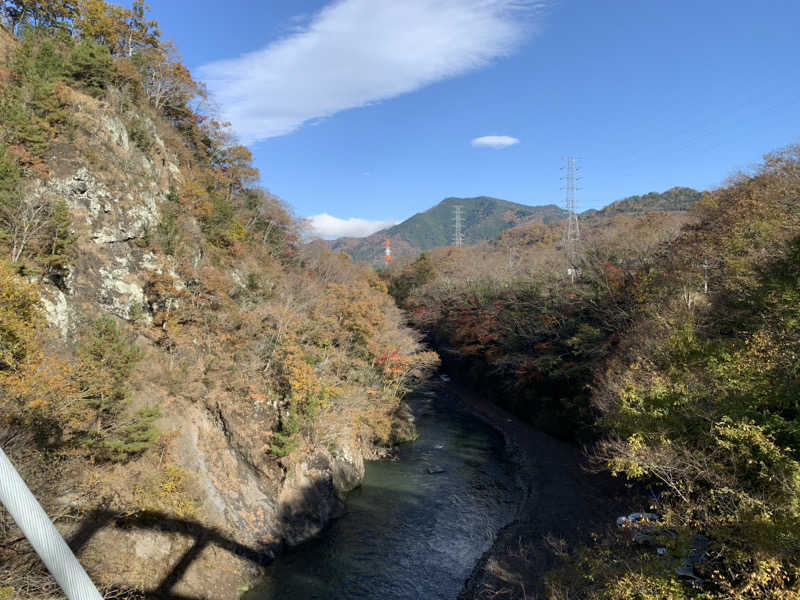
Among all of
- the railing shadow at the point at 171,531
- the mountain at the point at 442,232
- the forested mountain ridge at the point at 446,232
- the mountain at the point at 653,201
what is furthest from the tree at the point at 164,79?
the mountain at the point at 442,232

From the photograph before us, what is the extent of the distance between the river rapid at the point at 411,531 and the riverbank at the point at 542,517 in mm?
643

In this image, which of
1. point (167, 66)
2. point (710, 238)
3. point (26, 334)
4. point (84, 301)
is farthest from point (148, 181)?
point (710, 238)

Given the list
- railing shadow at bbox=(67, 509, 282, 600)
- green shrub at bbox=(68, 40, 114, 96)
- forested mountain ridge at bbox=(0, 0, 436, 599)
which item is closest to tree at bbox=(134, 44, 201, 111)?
forested mountain ridge at bbox=(0, 0, 436, 599)

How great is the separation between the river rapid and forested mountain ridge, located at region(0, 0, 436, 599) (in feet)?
3.68

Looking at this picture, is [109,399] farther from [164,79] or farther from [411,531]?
[164,79]

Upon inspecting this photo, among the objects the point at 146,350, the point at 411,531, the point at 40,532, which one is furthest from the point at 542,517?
the point at 40,532

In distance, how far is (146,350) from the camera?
694 inches

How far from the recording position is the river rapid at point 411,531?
1466 centimetres

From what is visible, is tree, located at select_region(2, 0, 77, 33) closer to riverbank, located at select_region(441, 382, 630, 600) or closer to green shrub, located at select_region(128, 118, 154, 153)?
green shrub, located at select_region(128, 118, 154, 153)

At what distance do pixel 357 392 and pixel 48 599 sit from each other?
56.2ft

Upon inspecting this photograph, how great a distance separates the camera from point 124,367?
14117 millimetres

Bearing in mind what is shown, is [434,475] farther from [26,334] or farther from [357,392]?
[26,334]

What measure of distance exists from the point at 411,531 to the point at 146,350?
→ 13.1 metres

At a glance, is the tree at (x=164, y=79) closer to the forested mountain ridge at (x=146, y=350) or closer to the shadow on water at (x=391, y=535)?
the forested mountain ridge at (x=146, y=350)
